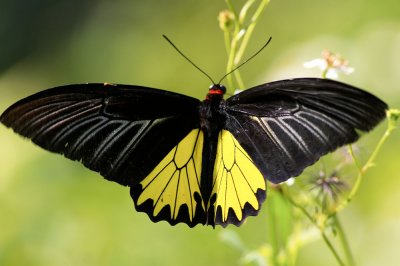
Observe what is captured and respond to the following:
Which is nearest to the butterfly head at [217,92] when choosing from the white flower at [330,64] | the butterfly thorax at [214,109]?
the butterfly thorax at [214,109]

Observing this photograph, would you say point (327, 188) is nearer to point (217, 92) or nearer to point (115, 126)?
point (217, 92)

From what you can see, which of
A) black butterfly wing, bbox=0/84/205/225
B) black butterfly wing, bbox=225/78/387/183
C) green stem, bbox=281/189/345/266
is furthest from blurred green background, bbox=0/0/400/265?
black butterfly wing, bbox=0/84/205/225

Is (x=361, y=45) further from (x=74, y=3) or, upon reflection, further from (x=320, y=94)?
(x=74, y=3)

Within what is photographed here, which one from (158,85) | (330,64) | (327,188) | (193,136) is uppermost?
(158,85)

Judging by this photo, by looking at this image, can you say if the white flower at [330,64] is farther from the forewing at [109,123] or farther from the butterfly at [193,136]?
the forewing at [109,123]

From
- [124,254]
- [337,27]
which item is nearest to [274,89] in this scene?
[124,254]

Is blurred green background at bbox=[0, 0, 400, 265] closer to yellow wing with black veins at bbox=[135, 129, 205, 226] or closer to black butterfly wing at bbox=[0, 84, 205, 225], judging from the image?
yellow wing with black veins at bbox=[135, 129, 205, 226]

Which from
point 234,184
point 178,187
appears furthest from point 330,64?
point 178,187
